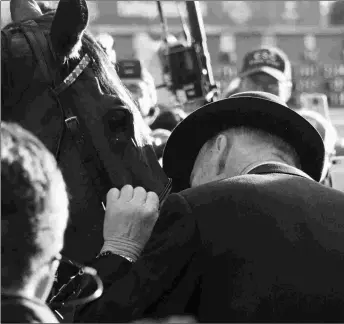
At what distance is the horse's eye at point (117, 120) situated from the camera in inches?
120

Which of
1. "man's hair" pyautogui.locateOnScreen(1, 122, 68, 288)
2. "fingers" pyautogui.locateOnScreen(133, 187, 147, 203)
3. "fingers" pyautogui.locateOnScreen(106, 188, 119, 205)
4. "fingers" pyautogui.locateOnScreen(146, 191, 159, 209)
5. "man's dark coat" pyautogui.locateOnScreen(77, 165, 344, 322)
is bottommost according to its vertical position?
"man's dark coat" pyautogui.locateOnScreen(77, 165, 344, 322)

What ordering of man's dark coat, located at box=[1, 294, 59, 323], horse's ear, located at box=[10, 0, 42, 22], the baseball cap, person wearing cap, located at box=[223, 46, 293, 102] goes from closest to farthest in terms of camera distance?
man's dark coat, located at box=[1, 294, 59, 323] → horse's ear, located at box=[10, 0, 42, 22] → person wearing cap, located at box=[223, 46, 293, 102] → the baseball cap

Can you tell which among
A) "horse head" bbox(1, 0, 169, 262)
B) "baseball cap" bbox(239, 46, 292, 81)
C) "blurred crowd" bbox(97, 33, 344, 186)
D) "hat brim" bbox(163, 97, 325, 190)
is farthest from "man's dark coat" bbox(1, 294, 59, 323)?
"baseball cap" bbox(239, 46, 292, 81)

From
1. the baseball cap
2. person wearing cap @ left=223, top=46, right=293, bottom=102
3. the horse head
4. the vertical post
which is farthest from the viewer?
the baseball cap

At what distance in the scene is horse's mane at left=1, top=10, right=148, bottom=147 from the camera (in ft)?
10.1

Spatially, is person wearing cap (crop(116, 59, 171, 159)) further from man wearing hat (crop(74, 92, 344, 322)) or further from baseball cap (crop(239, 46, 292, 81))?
man wearing hat (crop(74, 92, 344, 322))

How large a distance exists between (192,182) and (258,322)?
0.77 metres

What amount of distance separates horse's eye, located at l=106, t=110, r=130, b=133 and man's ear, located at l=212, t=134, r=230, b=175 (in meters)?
0.35

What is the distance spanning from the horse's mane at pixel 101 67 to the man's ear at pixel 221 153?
0.25m

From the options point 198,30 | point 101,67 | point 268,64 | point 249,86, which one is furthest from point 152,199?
point 268,64

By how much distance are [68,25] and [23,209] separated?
1.21 meters

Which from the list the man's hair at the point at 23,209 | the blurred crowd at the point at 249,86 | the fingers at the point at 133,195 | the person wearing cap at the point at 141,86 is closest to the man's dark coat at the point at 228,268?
the fingers at the point at 133,195

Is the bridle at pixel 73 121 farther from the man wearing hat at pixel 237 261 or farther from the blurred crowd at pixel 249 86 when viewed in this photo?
the blurred crowd at pixel 249 86

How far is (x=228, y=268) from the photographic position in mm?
2695
